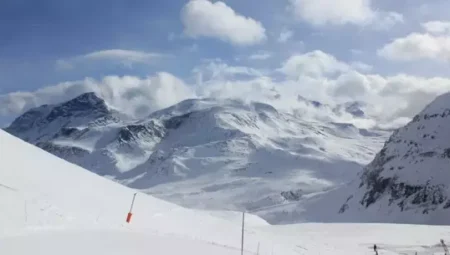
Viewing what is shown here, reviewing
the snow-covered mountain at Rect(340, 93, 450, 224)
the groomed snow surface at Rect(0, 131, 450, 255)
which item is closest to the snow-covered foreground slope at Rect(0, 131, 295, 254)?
the groomed snow surface at Rect(0, 131, 450, 255)

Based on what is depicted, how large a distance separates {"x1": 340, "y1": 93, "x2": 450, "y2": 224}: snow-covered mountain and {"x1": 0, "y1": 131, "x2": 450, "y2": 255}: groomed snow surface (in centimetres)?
11610

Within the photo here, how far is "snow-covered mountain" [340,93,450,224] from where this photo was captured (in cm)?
14665

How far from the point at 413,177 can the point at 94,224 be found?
153m

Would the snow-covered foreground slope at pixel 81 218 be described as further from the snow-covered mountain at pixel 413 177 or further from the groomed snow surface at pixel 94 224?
the snow-covered mountain at pixel 413 177

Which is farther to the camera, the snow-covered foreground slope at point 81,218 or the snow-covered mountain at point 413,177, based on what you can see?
the snow-covered mountain at point 413,177

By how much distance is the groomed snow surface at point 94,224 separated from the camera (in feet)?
51.9

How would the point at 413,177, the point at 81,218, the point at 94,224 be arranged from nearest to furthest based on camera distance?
1. the point at 94,224
2. the point at 81,218
3. the point at 413,177

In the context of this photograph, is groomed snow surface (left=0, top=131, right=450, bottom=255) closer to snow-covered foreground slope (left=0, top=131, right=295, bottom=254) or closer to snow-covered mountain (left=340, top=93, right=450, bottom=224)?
snow-covered foreground slope (left=0, top=131, right=295, bottom=254)

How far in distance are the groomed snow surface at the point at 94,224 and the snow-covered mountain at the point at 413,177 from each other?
116m

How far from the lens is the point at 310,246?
30.3 metres

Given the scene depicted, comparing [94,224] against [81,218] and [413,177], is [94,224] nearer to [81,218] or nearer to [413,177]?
[81,218]

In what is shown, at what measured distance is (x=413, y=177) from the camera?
158625 millimetres

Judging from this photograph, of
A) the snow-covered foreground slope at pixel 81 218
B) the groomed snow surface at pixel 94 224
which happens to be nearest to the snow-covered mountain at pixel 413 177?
the groomed snow surface at pixel 94 224

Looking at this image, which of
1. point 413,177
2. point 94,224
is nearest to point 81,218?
point 94,224
